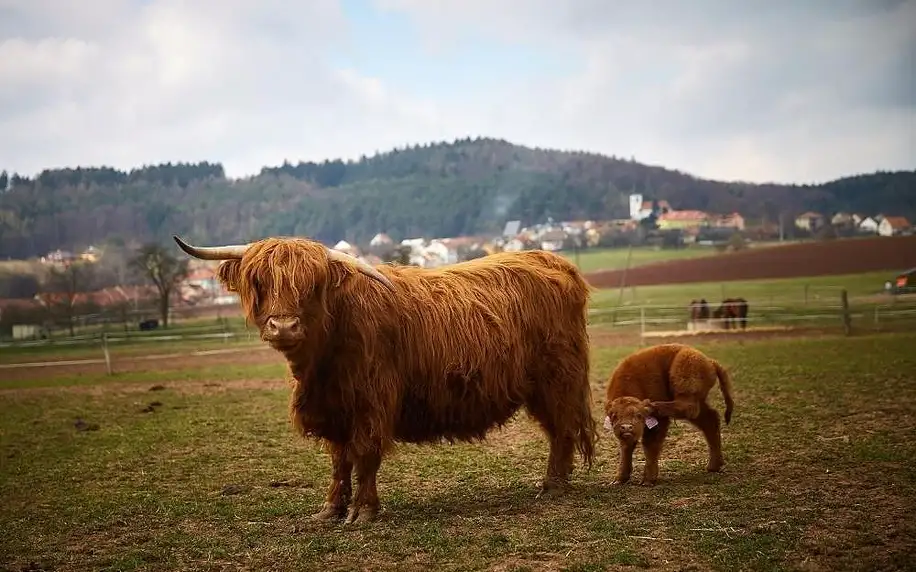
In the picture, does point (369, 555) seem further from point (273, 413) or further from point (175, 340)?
point (175, 340)

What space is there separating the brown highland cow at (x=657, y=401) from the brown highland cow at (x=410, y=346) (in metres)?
0.39

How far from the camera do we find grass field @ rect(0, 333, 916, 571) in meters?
5.53

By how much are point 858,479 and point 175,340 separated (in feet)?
Result: 109

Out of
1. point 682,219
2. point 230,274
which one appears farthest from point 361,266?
point 682,219

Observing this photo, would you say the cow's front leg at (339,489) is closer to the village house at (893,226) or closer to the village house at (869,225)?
the village house at (893,226)

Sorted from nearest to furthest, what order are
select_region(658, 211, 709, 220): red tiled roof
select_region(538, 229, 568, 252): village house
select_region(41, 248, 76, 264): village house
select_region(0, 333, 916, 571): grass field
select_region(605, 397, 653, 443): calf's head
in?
1. select_region(0, 333, 916, 571): grass field
2. select_region(605, 397, 653, 443): calf's head
3. select_region(41, 248, 76, 264): village house
4. select_region(538, 229, 568, 252): village house
5. select_region(658, 211, 709, 220): red tiled roof

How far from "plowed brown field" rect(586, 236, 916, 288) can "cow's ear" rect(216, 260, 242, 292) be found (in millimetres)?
33907

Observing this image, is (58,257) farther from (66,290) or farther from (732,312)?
(732,312)

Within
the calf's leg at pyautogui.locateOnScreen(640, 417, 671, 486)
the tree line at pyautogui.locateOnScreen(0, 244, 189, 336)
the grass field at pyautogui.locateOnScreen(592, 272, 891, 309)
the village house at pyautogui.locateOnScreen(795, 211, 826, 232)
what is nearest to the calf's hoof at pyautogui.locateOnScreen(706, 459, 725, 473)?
the calf's leg at pyautogui.locateOnScreen(640, 417, 671, 486)

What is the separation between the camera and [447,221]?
100000 mm

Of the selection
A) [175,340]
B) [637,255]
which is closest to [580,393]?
[175,340]

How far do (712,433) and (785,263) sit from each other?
46825 mm

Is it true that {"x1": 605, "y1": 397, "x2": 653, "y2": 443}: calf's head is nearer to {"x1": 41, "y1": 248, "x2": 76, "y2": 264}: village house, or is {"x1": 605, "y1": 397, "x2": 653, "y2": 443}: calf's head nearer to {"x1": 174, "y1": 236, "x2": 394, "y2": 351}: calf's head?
{"x1": 174, "y1": 236, "x2": 394, "y2": 351}: calf's head

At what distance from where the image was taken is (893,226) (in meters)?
50.0
